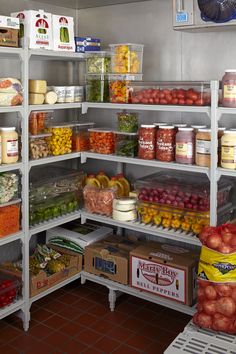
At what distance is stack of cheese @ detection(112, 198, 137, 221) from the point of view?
345cm

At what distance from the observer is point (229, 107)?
2.82 metres

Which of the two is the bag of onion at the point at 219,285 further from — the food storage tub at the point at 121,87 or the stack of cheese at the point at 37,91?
the stack of cheese at the point at 37,91

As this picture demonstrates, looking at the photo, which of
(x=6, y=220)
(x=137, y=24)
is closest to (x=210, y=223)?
(x=6, y=220)

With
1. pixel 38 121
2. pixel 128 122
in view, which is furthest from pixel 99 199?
pixel 38 121

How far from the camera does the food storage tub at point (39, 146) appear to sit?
10.6 ft

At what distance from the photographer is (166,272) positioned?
10.6ft

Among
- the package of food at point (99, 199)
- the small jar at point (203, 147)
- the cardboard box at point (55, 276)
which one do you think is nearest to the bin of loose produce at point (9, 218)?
the cardboard box at point (55, 276)

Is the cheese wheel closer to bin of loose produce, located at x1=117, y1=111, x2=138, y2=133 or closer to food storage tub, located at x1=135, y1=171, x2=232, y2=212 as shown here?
bin of loose produce, located at x1=117, y1=111, x2=138, y2=133

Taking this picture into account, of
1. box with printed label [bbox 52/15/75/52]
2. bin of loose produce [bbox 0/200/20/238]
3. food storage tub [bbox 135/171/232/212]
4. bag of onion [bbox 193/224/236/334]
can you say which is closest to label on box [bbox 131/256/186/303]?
food storage tub [bbox 135/171/232/212]

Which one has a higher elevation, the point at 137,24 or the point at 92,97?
the point at 137,24

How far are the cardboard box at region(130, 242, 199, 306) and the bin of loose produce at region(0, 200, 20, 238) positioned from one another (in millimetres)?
862

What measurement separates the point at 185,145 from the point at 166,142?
157 millimetres

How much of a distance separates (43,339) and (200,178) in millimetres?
1591

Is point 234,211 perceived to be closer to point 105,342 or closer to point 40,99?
point 105,342
